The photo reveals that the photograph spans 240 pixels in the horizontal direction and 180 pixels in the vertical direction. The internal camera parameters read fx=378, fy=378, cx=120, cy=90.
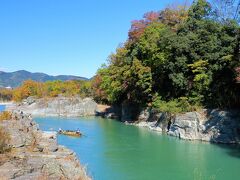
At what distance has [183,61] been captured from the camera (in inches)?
1190

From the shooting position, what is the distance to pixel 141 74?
1433 inches

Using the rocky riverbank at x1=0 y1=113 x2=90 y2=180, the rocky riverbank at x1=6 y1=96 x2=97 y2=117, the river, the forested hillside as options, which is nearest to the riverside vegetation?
the forested hillside

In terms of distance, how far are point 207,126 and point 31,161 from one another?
62.5 ft

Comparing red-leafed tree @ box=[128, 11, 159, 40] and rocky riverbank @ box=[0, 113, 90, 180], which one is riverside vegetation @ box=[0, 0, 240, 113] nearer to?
red-leafed tree @ box=[128, 11, 159, 40]

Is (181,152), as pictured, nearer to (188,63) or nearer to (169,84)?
(188,63)

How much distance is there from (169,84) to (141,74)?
10.2ft

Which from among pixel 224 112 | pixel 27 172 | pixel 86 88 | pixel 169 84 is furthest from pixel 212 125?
pixel 86 88

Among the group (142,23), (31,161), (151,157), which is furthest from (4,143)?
(142,23)

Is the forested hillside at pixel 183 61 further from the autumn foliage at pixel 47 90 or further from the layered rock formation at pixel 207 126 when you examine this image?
the autumn foliage at pixel 47 90

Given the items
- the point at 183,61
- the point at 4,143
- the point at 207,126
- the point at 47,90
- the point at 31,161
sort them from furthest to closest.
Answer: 1. the point at 47,90
2. the point at 183,61
3. the point at 207,126
4. the point at 4,143
5. the point at 31,161

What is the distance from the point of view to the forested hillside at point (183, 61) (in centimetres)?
2767

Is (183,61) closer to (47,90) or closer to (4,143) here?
(4,143)

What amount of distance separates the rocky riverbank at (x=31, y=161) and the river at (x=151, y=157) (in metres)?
3.97

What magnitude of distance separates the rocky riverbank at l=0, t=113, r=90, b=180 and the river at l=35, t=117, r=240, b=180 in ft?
13.0
